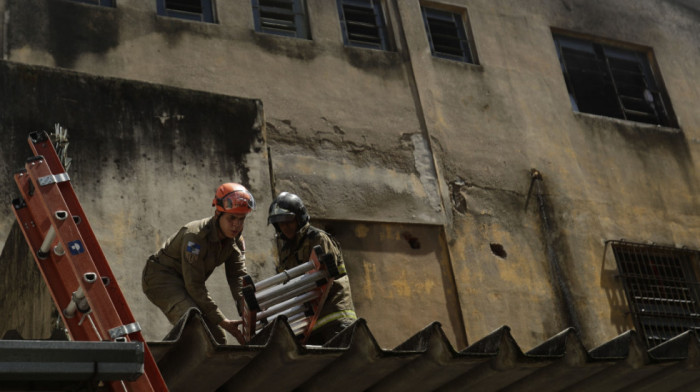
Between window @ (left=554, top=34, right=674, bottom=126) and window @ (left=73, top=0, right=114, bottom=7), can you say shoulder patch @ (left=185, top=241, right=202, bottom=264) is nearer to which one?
window @ (left=73, top=0, right=114, bottom=7)

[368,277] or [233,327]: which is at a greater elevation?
[368,277]

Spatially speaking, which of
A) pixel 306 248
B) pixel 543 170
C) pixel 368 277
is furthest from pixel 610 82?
pixel 306 248

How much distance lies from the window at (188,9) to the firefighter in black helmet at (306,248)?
196 inches

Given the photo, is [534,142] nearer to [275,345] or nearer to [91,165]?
[91,165]

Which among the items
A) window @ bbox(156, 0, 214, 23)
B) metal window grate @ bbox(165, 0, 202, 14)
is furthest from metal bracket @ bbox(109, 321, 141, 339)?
metal window grate @ bbox(165, 0, 202, 14)

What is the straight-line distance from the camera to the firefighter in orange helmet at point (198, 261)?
6914 millimetres

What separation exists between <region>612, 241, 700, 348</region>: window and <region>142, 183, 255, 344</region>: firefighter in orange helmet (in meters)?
6.75

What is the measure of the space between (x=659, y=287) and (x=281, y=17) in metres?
5.87

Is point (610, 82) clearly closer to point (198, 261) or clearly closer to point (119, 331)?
point (198, 261)

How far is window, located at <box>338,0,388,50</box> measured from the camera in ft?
41.2

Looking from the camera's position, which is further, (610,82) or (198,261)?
(610,82)

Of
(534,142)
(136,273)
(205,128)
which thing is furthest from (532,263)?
(136,273)

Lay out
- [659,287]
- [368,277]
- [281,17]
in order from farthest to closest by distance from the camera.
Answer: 1. [659,287]
2. [281,17]
3. [368,277]

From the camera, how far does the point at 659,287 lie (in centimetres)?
1250
